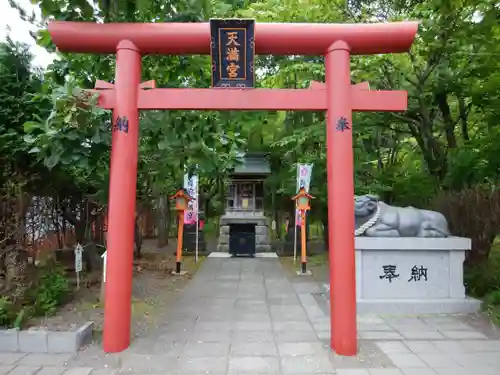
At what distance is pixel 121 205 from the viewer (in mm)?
5164

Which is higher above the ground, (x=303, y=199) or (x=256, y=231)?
(x=303, y=199)

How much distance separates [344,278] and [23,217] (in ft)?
17.5

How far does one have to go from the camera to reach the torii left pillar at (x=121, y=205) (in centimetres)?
510

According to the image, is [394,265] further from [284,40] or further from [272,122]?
[272,122]

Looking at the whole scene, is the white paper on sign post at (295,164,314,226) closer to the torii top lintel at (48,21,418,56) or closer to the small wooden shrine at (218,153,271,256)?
the small wooden shrine at (218,153,271,256)

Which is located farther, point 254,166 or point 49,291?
point 254,166

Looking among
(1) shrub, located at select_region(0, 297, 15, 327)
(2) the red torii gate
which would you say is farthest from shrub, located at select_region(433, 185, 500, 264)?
(1) shrub, located at select_region(0, 297, 15, 327)

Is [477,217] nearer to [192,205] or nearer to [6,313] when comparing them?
[6,313]

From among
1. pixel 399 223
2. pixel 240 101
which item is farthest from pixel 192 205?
pixel 240 101

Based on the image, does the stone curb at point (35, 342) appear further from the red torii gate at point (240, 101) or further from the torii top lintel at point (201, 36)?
the torii top lintel at point (201, 36)

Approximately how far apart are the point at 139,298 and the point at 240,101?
195 inches

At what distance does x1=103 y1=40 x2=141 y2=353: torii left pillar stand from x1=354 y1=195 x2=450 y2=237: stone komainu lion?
417 centimetres

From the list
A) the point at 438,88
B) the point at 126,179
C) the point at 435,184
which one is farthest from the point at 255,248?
the point at 126,179

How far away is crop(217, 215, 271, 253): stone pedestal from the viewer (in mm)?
17062
